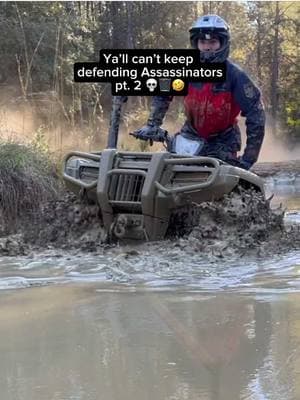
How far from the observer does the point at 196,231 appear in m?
5.48

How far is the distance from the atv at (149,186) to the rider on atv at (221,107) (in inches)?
23.7

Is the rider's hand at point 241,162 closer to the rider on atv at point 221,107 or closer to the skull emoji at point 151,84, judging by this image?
the rider on atv at point 221,107

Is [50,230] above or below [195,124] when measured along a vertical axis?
below

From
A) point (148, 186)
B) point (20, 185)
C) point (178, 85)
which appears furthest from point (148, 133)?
point (20, 185)

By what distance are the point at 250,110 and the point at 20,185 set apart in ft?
8.06

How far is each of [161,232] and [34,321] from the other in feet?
7.25

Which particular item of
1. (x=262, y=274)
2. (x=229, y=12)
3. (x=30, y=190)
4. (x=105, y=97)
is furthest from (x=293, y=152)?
(x=262, y=274)

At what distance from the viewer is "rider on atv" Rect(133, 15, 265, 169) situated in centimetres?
620

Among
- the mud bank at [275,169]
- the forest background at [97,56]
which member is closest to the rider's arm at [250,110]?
the forest background at [97,56]

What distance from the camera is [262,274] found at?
15.1 ft

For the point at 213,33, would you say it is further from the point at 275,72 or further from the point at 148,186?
the point at 275,72

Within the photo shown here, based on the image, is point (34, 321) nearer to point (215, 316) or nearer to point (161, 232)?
point (215, 316)

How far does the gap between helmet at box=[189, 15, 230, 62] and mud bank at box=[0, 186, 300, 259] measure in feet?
4.47

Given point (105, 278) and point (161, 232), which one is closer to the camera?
point (105, 278)
